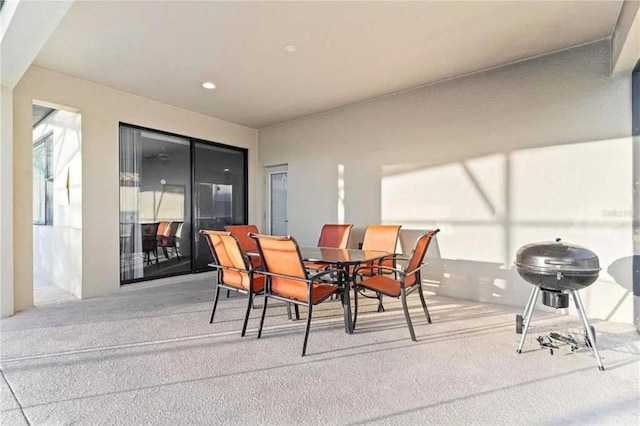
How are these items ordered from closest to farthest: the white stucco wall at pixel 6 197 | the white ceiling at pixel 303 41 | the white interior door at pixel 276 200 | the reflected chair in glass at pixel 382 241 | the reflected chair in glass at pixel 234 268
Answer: the white ceiling at pixel 303 41
the reflected chair in glass at pixel 234 268
the white stucco wall at pixel 6 197
the reflected chair in glass at pixel 382 241
the white interior door at pixel 276 200

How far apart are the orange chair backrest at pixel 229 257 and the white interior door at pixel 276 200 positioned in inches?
120

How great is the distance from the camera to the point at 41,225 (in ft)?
19.3

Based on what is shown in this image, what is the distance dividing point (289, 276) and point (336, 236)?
2097mm

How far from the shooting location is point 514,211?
3836 millimetres

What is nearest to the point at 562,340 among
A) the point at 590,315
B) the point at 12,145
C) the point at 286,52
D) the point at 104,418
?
the point at 590,315

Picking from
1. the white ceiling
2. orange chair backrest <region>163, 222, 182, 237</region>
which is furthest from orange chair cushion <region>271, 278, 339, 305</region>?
orange chair backrest <region>163, 222, 182, 237</region>

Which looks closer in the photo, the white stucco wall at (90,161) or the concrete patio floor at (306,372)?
the concrete patio floor at (306,372)

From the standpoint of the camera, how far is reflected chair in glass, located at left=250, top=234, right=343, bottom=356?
8.25 feet

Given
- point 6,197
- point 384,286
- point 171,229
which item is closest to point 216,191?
point 171,229

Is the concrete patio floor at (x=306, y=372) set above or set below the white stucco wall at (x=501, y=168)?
below

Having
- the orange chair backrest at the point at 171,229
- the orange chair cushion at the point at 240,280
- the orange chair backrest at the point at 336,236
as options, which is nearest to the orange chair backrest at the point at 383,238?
the orange chair backrest at the point at 336,236

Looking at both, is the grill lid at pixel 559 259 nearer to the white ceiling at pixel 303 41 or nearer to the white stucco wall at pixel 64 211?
the white ceiling at pixel 303 41

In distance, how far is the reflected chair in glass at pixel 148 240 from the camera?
5045 mm

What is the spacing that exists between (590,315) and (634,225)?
101 centimetres
